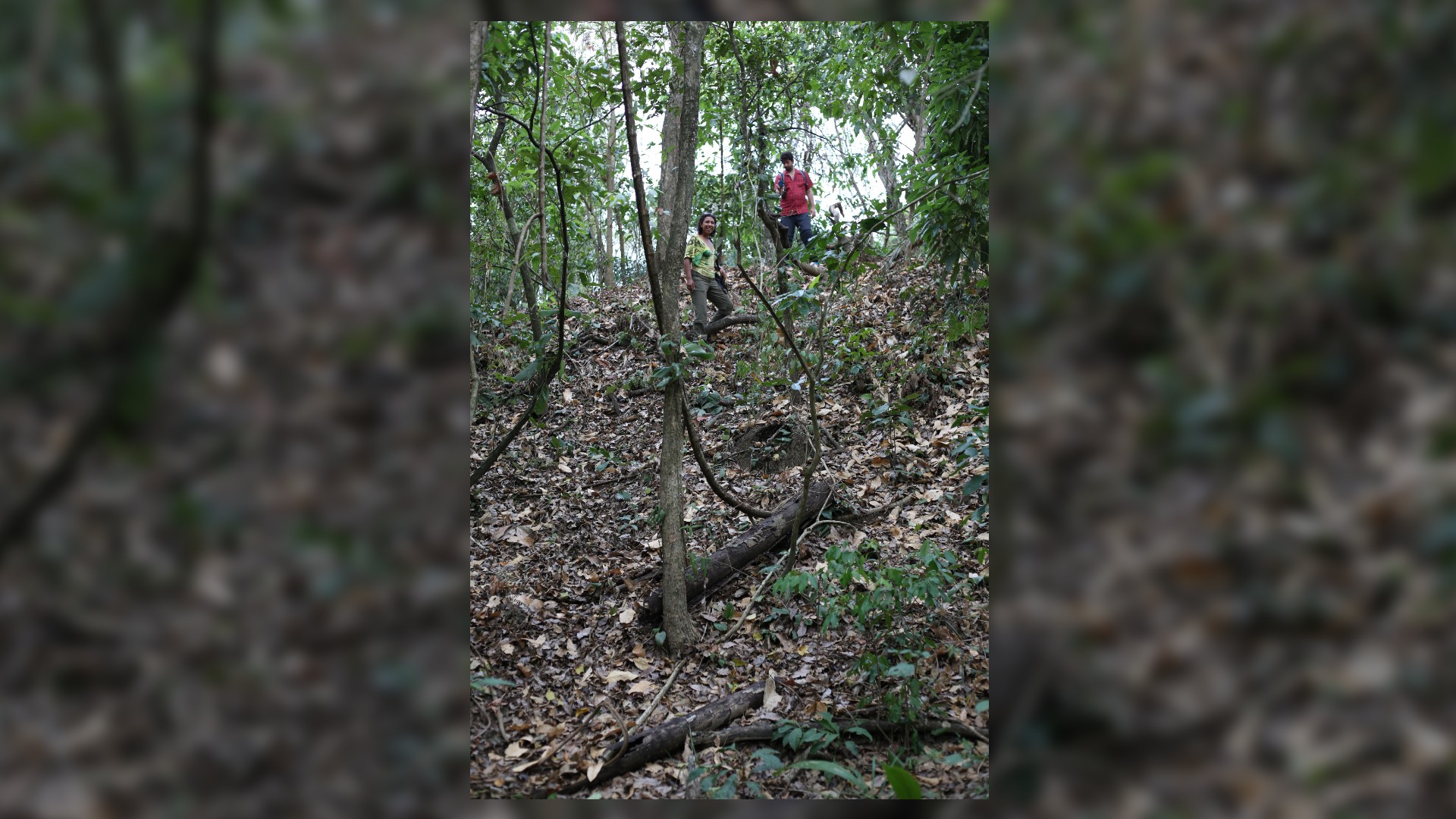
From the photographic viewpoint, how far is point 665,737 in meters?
3.22

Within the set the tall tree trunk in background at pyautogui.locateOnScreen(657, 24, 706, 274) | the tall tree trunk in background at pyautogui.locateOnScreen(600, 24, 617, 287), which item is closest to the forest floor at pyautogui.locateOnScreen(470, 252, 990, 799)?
the tall tree trunk in background at pyautogui.locateOnScreen(657, 24, 706, 274)

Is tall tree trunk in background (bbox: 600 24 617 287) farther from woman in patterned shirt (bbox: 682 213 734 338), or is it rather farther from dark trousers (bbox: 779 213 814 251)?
dark trousers (bbox: 779 213 814 251)

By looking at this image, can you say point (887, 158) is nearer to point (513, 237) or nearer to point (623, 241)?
point (513, 237)

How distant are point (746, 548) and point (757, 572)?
0.49 ft

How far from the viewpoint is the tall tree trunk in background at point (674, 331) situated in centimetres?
334

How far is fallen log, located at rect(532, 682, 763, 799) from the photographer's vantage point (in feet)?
9.99

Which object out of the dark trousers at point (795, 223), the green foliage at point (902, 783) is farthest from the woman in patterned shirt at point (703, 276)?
the green foliage at point (902, 783)

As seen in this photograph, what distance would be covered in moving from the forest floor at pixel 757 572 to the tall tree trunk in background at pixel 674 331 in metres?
0.25
